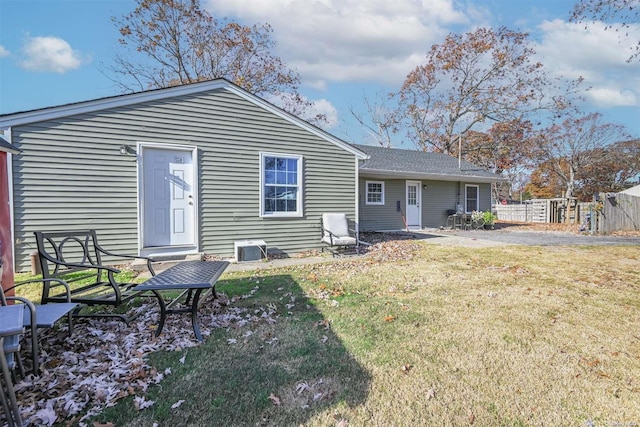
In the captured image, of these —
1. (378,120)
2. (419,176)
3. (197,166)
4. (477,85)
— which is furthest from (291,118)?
(378,120)

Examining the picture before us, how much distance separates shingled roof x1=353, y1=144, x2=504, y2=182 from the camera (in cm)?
1236

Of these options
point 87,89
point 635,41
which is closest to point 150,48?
point 87,89

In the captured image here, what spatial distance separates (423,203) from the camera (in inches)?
548

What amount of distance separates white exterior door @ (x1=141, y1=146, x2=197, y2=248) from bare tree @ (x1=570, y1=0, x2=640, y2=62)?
9.14 m

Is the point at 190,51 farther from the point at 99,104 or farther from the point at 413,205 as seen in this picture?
the point at 413,205

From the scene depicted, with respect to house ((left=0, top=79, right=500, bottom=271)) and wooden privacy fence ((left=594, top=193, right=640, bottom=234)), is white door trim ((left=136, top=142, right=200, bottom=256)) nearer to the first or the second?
house ((left=0, top=79, right=500, bottom=271))

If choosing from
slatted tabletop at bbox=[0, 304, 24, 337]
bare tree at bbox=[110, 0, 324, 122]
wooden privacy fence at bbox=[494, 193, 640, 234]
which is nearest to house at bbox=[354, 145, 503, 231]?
wooden privacy fence at bbox=[494, 193, 640, 234]

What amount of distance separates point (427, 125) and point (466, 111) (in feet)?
10.4

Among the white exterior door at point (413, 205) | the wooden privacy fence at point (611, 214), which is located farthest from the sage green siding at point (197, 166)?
the wooden privacy fence at point (611, 214)

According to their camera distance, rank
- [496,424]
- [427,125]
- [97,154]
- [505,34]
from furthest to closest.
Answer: [427,125] → [505,34] → [97,154] → [496,424]

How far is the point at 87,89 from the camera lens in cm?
1416

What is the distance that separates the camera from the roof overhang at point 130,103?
547cm

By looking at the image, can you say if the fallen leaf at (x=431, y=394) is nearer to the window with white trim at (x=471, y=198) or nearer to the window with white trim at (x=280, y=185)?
the window with white trim at (x=280, y=185)

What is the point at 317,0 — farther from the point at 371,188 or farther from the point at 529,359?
the point at 529,359
